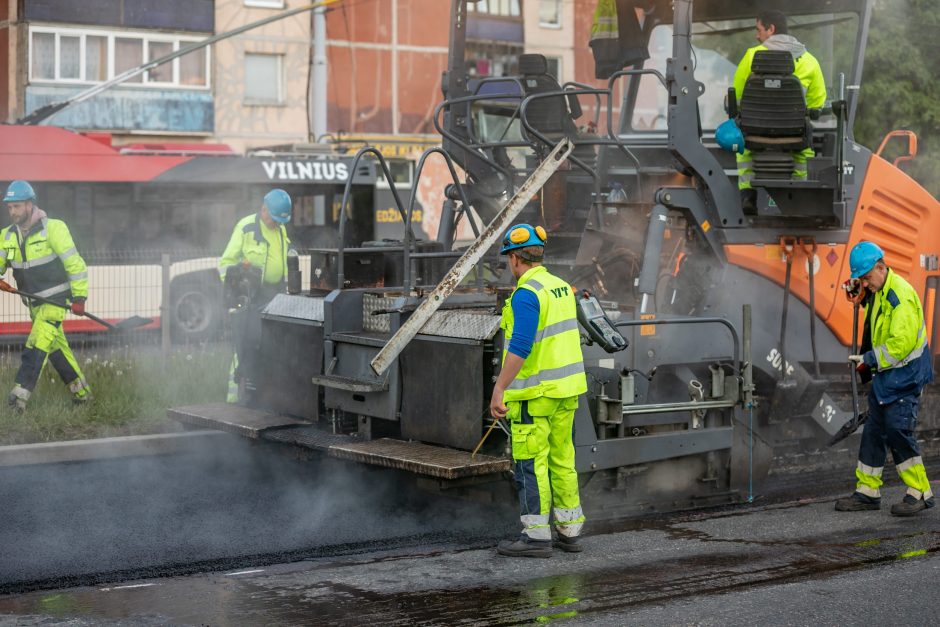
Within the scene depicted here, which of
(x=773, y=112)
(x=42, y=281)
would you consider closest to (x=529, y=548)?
(x=773, y=112)

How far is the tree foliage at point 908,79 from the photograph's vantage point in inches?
604

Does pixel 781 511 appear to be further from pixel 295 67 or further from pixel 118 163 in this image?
pixel 295 67

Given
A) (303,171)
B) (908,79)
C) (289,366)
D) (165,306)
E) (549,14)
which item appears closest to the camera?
(289,366)

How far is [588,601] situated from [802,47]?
4.18 m

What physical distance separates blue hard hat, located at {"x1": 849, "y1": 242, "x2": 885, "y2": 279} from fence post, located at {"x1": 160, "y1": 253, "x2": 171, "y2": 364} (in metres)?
6.92

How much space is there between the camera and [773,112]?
27.0 ft

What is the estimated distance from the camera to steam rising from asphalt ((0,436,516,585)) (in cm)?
697

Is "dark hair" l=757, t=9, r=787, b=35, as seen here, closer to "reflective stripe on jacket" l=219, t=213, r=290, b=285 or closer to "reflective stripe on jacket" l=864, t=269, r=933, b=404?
"reflective stripe on jacket" l=864, t=269, r=933, b=404

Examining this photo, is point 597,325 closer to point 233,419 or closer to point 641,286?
point 641,286

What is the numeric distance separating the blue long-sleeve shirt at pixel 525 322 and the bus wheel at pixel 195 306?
10073 mm

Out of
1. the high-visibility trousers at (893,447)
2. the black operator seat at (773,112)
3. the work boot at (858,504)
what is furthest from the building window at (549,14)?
the work boot at (858,504)

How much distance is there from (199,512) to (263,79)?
28446 millimetres

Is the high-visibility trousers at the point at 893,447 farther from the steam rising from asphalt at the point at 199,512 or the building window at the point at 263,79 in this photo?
the building window at the point at 263,79

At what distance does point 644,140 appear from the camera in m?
9.28
